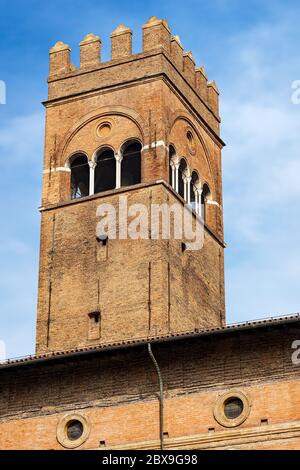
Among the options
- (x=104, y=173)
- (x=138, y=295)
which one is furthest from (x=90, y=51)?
(x=138, y=295)

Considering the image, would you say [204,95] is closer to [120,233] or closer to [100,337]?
[120,233]

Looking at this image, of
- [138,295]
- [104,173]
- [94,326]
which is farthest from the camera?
[104,173]

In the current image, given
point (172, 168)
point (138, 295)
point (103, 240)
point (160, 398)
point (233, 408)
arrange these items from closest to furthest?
point (233, 408) → point (160, 398) → point (138, 295) → point (103, 240) → point (172, 168)

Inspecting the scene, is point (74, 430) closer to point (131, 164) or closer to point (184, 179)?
point (131, 164)

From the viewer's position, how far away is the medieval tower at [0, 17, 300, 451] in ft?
75.9

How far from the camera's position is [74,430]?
79.8 feet

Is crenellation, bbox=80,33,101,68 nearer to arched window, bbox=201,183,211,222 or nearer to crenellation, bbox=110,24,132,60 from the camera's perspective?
crenellation, bbox=110,24,132,60

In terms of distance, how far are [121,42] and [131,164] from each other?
371cm

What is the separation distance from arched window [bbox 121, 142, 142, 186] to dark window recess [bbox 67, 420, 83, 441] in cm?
990

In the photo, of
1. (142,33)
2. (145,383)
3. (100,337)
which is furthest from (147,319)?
(142,33)

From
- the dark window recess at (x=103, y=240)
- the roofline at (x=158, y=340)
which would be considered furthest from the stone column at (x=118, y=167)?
the roofline at (x=158, y=340)

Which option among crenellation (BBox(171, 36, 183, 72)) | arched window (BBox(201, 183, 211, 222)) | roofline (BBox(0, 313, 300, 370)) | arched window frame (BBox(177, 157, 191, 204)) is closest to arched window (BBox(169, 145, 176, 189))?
arched window frame (BBox(177, 157, 191, 204))

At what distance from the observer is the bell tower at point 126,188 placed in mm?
29922
